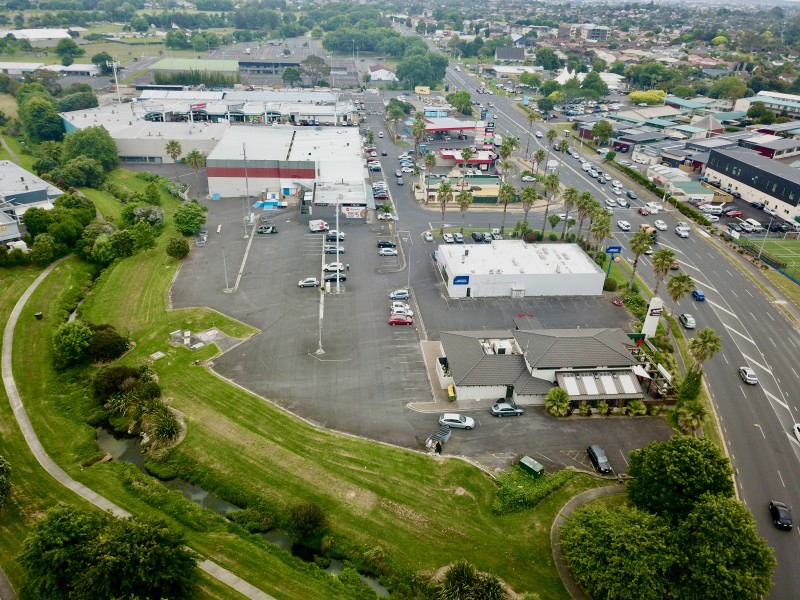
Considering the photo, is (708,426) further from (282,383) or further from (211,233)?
(211,233)

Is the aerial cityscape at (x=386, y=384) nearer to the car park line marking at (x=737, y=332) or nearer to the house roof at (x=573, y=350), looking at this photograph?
the house roof at (x=573, y=350)

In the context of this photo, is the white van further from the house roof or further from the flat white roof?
the house roof

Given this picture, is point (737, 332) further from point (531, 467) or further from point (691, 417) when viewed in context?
point (531, 467)

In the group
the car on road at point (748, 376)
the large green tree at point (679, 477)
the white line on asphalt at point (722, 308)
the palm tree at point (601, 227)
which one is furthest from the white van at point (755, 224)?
the large green tree at point (679, 477)

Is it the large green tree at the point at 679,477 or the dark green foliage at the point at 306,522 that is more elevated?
the large green tree at the point at 679,477

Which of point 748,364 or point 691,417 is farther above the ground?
point 691,417

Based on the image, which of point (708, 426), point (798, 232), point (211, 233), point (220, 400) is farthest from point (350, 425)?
point (798, 232)

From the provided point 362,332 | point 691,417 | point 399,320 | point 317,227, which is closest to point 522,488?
point 691,417
